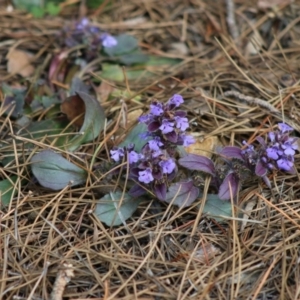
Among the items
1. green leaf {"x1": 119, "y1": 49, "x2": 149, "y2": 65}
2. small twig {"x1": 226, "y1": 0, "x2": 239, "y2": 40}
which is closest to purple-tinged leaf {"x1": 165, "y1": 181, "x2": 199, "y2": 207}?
green leaf {"x1": 119, "y1": 49, "x2": 149, "y2": 65}

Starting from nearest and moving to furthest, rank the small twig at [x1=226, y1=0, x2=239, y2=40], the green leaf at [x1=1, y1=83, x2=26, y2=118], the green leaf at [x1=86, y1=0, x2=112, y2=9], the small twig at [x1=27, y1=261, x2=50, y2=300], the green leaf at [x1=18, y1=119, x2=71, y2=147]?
the small twig at [x1=27, y1=261, x2=50, y2=300] < the green leaf at [x1=18, y1=119, x2=71, y2=147] < the green leaf at [x1=1, y1=83, x2=26, y2=118] < the small twig at [x1=226, y1=0, x2=239, y2=40] < the green leaf at [x1=86, y1=0, x2=112, y2=9]

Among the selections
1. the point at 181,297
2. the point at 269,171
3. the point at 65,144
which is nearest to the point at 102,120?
the point at 65,144

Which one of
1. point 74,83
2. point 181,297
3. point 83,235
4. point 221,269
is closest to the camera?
point 181,297

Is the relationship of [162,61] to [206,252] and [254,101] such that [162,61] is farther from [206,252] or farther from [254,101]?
[206,252]

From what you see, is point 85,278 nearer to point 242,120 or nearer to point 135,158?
point 135,158

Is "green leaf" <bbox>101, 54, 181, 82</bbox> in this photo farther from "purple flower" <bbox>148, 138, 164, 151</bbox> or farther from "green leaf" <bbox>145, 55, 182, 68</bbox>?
"purple flower" <bbox>148, 138, 164, 151</bbox>

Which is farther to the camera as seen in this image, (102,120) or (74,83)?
(74,83)
